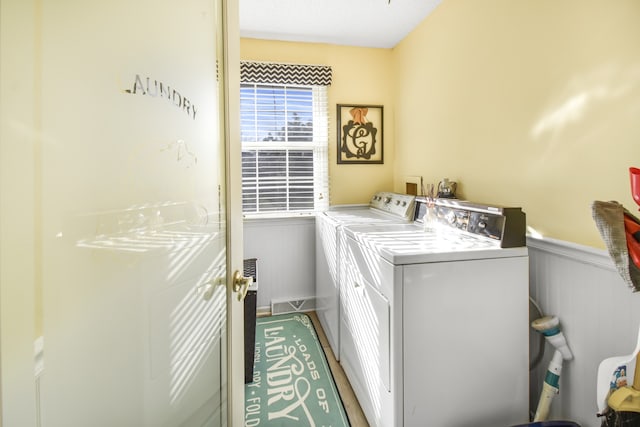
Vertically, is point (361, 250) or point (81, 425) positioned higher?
point (361, 250)

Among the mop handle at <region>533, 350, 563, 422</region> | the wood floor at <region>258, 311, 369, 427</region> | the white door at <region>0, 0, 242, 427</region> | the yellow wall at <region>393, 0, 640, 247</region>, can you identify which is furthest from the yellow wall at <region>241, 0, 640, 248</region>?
the white door at <region>0, 0, 242, 427</region>

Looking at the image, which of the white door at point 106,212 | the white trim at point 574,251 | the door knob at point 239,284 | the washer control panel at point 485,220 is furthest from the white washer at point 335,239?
the white door at point 106,212

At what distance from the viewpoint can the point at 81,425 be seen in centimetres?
51

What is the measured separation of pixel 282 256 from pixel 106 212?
2.53 m

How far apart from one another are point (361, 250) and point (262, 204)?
1581mm

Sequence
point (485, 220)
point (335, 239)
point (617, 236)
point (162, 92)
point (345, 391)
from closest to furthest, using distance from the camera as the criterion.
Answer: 1. point (162, 92)
2. point (617, 236)
3. point (485, 220)
4. point (345, 391)
5. point (335, 239)

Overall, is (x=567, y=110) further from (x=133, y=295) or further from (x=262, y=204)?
(x=262, y=204)

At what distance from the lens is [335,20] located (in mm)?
2557

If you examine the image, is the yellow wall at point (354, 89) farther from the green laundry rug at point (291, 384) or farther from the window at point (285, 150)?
the green laundry rug at point (291, 384)

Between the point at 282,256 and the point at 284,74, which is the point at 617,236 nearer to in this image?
the point at 282,256

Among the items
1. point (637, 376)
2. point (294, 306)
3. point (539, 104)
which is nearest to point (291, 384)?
point (294, 306)

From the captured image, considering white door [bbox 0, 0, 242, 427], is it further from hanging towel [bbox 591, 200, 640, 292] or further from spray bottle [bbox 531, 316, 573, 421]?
spray bottle [bbox 531, 316, 573, 421]

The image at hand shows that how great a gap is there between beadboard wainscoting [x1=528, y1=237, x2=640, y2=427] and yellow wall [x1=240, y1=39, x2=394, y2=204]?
1.72m

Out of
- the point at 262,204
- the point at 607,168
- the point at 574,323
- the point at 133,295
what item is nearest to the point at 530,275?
the point at 574,323
